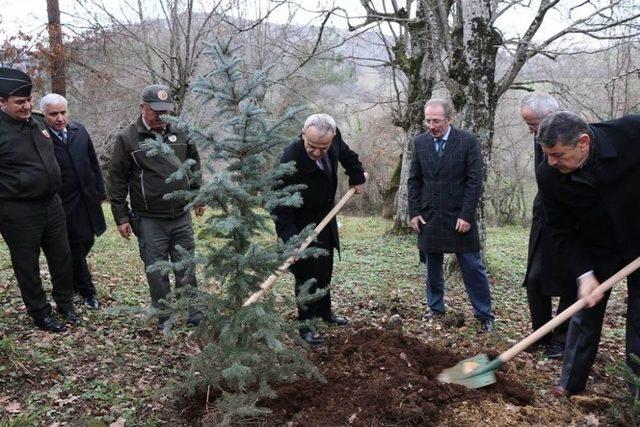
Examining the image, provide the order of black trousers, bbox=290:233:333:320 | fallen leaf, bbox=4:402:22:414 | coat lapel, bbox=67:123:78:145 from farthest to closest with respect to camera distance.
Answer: coat lapel, bbox=67:123:78:145, black trousers, bbox=290:233:333:320, fallen leaf, bbox=4:402:22:414

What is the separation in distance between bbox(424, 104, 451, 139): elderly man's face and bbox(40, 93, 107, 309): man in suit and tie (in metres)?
3.61

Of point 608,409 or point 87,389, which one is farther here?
point 87,389

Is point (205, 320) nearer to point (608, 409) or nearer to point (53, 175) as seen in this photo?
point (53, 175)

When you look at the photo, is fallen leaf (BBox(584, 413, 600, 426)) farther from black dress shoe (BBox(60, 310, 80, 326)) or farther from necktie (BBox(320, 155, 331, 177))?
black dress shoe (BBox(60, 310, 80, 326))

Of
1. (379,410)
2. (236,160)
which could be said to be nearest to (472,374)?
(379,410)

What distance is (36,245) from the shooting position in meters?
4.75

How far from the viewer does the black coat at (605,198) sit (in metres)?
3.18

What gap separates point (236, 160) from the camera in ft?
10.5

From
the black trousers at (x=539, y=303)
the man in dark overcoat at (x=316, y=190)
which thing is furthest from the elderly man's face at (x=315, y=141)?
the black trousers at (x=539, y=303)

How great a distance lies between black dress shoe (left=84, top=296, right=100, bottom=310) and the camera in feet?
18.6

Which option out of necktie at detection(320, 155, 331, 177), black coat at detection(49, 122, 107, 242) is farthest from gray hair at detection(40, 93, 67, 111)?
necktie at detection(320, 155, 331, 177)

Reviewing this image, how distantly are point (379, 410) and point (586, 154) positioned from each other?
207 centimetres

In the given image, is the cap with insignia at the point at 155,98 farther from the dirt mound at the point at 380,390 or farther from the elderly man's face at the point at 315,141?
the dirt mound at the point at 380,390

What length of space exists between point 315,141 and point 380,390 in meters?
2.08
